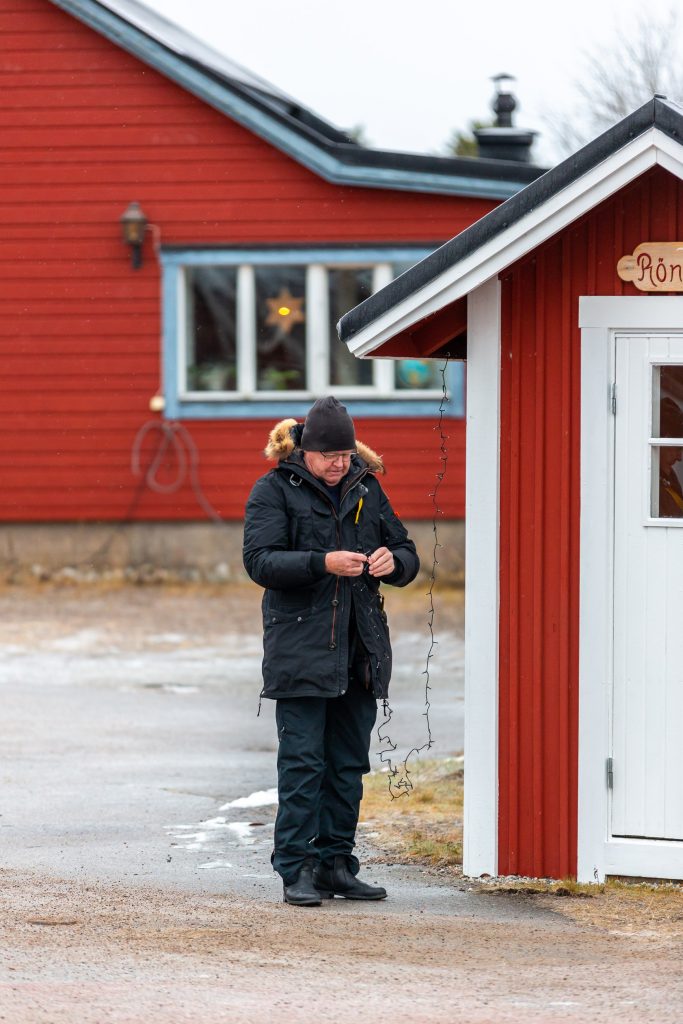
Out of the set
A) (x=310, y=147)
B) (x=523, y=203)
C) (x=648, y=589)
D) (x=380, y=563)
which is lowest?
(x=648, y=589)

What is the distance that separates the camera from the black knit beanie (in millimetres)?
6598

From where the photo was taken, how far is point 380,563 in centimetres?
655

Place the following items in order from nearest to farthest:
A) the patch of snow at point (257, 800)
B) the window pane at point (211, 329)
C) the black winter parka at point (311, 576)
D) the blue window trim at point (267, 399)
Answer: the black winter parka at point (311, 576), the patch of snow at point (257, 800), the blue window trim at point (267, 399), the window pane at point (211, 329)

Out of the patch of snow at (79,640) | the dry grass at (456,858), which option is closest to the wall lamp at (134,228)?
the patch of snow at (79,640)

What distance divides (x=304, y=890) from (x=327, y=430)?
171 cm

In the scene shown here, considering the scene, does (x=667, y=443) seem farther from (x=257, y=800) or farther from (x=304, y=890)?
(x=257, y=800)

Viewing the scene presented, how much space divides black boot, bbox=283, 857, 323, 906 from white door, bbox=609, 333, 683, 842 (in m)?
1.21

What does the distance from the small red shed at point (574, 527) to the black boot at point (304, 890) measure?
736 millimetres

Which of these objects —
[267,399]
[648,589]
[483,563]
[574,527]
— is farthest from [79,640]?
[648,589]

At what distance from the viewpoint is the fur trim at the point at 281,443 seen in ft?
22.1

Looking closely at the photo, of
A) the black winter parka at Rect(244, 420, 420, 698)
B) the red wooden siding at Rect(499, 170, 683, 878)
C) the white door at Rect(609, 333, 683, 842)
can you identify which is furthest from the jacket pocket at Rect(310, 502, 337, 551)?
the white door at Rect(609, 333, 683, 842)

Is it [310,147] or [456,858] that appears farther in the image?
[310,147]

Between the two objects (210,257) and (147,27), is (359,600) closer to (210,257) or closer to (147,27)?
(210,257)

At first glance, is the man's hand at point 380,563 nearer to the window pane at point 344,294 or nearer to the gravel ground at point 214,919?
the gravel ground at point 214,919
